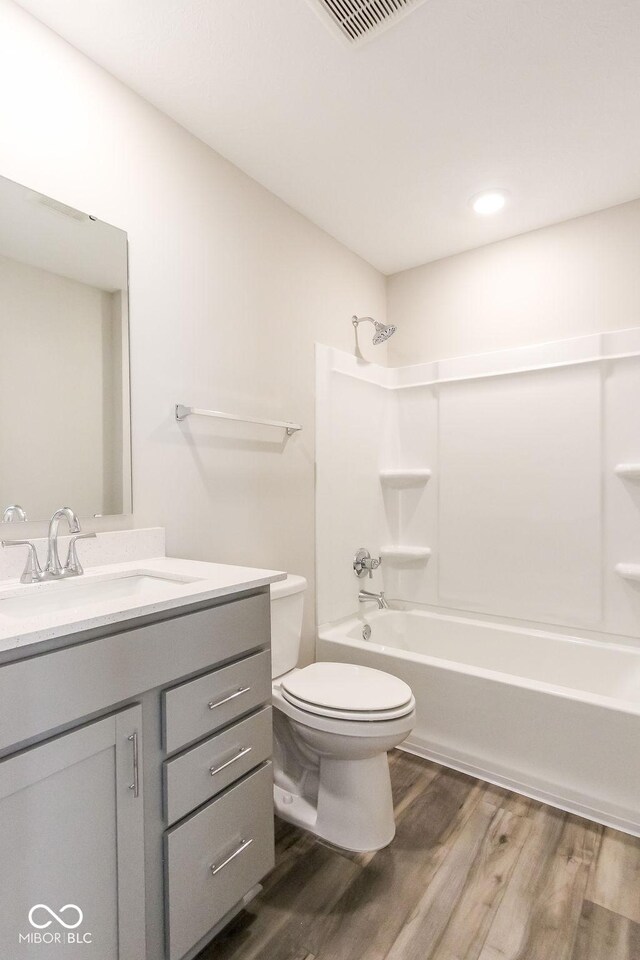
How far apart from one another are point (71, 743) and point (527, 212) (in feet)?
8.97

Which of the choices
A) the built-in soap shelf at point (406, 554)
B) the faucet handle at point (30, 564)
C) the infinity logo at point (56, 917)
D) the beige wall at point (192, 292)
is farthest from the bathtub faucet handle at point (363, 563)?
the infinity logo at point (56, 917)

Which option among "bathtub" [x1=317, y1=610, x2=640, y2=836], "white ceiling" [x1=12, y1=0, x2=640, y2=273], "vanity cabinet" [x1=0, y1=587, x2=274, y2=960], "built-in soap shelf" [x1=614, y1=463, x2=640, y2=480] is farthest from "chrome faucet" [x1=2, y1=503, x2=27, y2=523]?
"built-in soap shelf" [x1=614, y1=463, x2=640, y2=480]

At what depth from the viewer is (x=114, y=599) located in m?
1.32

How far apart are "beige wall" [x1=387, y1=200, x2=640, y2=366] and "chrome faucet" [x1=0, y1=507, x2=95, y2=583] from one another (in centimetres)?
222

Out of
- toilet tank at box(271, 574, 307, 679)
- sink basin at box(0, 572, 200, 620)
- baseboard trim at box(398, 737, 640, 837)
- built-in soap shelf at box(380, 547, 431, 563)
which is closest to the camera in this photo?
sink basin at box(0, 572, 200, 620)

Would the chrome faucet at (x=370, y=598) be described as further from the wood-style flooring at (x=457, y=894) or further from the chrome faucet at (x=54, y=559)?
the chrome faucet at (x=54, y=559)

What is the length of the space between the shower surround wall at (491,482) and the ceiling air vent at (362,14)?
1280 mm

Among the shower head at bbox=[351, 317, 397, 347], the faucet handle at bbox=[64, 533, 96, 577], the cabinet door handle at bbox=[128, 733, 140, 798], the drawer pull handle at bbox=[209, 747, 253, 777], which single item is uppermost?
the shower head at bbox=[351, 317, 397, 347]

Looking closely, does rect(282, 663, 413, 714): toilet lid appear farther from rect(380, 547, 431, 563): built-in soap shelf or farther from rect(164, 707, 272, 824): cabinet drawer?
rect(380, 547, 431, 563): built-in soap shelf

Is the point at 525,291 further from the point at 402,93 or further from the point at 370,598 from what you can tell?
the point at 370,598

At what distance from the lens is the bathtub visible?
1748 millimetres

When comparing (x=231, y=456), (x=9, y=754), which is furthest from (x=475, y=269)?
(x=9, y=754)

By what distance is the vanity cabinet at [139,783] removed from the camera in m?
0.84

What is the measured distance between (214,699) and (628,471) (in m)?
2.01
